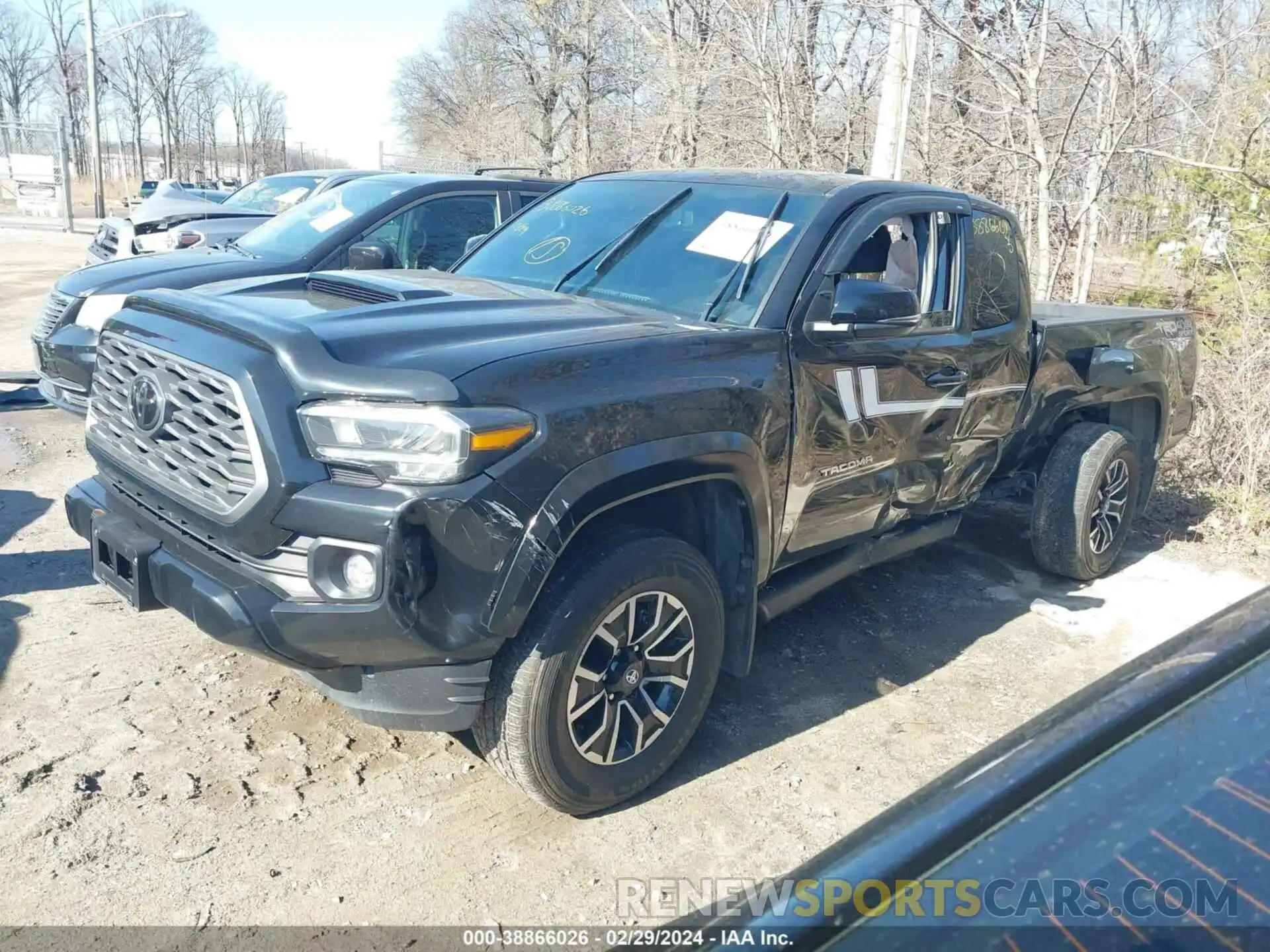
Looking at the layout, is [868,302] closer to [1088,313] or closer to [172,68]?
[1088,313]

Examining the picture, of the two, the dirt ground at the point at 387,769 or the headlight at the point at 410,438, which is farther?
the dirt ground at the point at 387,769

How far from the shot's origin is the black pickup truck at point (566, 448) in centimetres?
264

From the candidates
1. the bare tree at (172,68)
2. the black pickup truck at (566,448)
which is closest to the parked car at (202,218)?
the black pickup truck at (566,448)

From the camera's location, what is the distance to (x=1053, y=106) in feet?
30.3

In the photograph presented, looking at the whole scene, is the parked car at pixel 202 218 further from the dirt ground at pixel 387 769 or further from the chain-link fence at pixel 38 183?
the chain-link fence at pixel 38 183

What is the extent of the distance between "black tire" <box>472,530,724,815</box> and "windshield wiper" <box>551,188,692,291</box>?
1.30 metres

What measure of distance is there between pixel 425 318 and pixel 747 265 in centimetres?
125

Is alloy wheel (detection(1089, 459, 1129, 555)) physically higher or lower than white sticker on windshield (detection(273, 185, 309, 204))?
lower

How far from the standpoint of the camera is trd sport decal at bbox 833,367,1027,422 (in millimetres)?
3688

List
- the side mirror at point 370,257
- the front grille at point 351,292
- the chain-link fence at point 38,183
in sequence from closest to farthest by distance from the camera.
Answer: the front grille at point 351,292
the side mirror at point 370,257
the chain-link fence at point 38,183

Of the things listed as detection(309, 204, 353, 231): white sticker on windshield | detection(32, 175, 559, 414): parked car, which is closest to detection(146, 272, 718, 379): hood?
detection(32, 175, 559, 414): parked car

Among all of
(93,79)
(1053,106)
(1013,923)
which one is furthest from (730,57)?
(93,79)

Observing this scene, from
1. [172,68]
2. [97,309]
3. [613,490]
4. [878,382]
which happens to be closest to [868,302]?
[878,382]

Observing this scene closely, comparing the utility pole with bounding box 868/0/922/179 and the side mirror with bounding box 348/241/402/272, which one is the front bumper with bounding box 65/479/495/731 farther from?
the utility pole with bounding box 868/0/922/179
